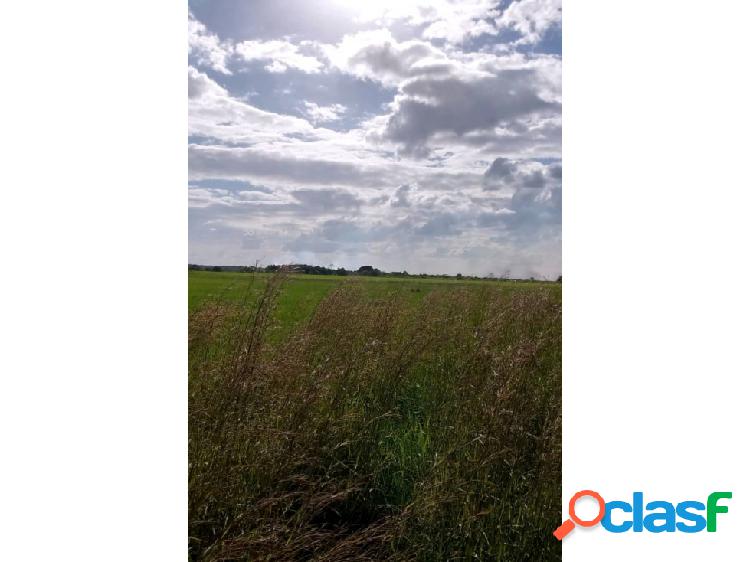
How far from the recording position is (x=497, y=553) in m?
1.82
